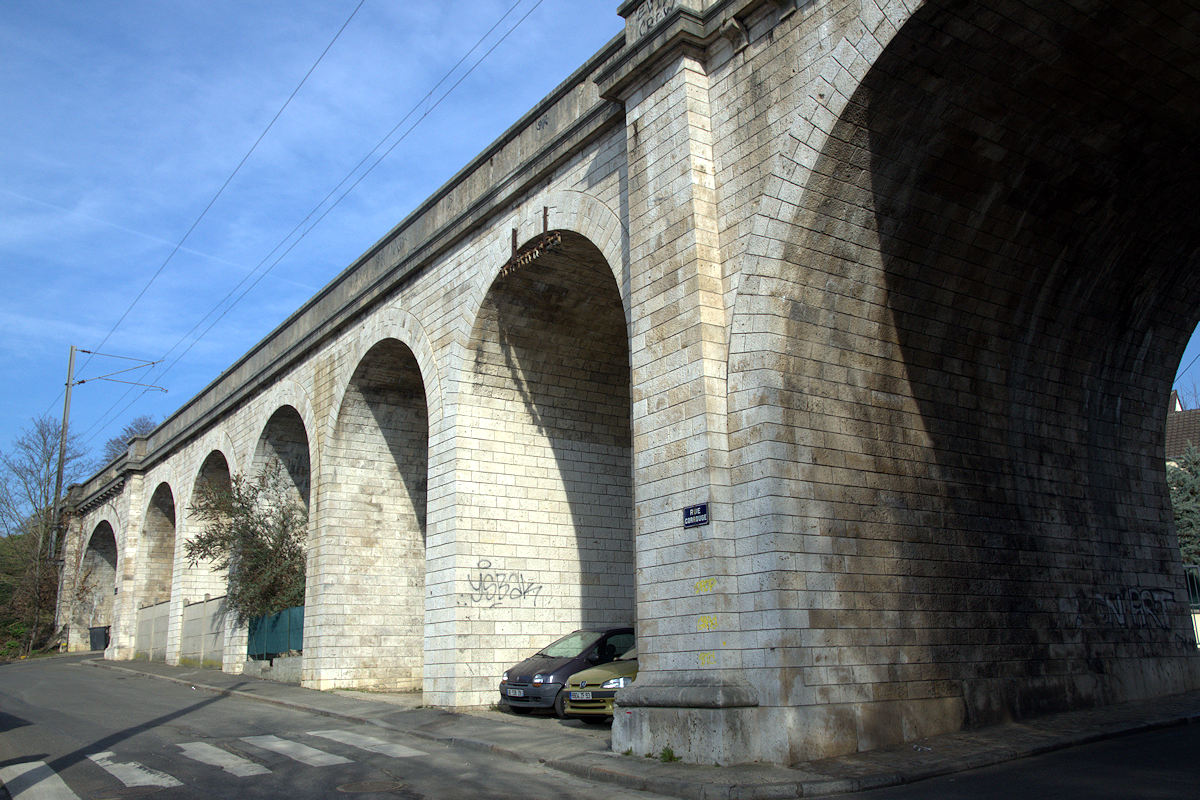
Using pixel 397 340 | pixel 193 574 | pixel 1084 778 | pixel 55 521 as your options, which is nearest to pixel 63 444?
pixel 55 521

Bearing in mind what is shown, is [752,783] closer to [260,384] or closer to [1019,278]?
[1019,278]

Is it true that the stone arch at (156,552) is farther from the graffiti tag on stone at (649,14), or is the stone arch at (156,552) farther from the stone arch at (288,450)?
the graffiti tag on stone at (649,14)

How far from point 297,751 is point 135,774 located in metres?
1.82

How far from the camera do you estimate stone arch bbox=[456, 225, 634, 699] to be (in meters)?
14.0

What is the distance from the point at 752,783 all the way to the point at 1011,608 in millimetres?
4803

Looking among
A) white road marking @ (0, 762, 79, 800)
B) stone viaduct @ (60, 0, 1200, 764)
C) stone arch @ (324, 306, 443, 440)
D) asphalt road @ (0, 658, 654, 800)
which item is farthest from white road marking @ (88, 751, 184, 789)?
stone arch @ (324, 306, 443, 440)

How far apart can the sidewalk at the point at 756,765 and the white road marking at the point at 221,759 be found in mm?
2405

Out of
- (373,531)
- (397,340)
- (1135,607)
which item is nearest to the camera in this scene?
(1135,607)

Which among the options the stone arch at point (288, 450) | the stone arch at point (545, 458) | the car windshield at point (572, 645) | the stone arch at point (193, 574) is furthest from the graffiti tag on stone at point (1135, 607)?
the stone arch at point (193, 574)

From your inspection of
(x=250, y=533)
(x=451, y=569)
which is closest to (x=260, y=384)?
(x=250, y=533)

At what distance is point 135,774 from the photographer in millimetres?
8664

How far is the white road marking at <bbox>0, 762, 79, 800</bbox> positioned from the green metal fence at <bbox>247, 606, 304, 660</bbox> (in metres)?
10.00

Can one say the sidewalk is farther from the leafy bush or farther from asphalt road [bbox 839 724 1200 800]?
the leafy bush

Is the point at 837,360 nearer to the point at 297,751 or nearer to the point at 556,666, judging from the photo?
the point at 556,666
